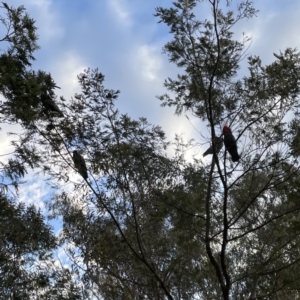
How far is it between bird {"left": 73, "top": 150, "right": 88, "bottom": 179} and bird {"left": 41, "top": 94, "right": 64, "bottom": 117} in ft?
2.21

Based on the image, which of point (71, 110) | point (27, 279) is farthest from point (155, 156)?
point (27, 279)

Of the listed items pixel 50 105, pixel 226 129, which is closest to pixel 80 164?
pixel 50 105

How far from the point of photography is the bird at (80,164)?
552 cm

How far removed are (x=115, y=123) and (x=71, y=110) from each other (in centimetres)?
66

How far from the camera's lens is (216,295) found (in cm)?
782

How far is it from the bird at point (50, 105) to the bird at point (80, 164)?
674 millimetres

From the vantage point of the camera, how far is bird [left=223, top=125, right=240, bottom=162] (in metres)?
4.88

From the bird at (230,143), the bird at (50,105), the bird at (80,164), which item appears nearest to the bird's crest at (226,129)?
the bird at (230,143)

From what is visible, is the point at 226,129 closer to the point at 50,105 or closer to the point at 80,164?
the point at 80,164

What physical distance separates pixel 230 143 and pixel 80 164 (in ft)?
6.73

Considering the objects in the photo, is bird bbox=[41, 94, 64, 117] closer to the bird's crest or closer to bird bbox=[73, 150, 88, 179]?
bird bbox=[73, 150, 88, 179]

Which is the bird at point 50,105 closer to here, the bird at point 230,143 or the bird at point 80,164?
the bird at point 80,164

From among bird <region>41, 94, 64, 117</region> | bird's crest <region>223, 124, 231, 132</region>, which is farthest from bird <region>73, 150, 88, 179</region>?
bird's crest <region>223, 124, 231, 132</region>

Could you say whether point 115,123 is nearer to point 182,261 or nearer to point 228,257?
point 182,261
